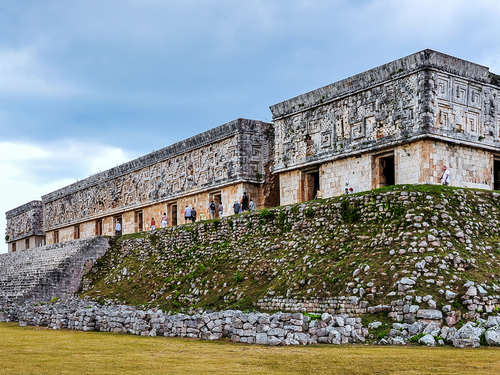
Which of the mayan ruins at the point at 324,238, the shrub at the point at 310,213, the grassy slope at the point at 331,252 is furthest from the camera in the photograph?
the shrub at the point at 310,213

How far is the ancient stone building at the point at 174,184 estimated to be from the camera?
72.4ft

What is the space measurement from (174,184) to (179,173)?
Answer: 22.6 inches

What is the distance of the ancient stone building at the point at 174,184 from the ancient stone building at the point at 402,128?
3014 mm

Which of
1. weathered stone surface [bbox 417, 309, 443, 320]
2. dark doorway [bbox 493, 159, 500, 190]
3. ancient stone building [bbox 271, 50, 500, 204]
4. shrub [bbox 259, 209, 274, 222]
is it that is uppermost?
ancient stone building [bbox 271, 50, 500, 204]

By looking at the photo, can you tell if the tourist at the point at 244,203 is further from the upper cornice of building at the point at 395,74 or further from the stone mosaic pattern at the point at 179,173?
the upper cornice of building at the point at 395,74

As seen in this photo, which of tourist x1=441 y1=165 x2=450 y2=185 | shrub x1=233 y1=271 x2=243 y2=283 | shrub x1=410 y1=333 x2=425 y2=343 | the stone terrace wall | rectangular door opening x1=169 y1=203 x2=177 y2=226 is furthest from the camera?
rectangular door opening x1=169 y1=203 x2=177 y2=226

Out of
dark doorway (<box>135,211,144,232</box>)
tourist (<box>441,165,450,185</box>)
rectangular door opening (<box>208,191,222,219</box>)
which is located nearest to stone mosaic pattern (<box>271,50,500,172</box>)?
tourist (<box>441,165,450,185</box>)

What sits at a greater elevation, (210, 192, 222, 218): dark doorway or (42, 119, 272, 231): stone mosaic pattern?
(42, 119, 272, 231): stone mosaic pattern

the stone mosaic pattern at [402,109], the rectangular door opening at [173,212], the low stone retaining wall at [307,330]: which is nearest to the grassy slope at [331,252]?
the low stone retaining wall at [307,330]

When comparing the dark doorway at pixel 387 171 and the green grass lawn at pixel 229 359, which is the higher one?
the dark doorway at pixel 387 171

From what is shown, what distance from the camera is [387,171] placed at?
57.4 ft

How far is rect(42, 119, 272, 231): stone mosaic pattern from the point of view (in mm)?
22031

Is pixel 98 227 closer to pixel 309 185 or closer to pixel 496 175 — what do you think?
pixel 309 185

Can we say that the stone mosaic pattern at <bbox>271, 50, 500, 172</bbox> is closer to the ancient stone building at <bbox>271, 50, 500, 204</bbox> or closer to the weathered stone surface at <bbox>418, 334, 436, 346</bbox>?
the ancient stone building at <bbox>271, 50, 500, 204</bbox>
